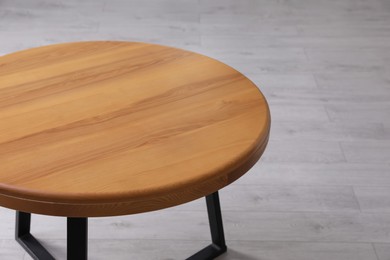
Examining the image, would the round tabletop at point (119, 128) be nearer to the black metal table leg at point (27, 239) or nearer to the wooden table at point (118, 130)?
the wooden table at point (118, 130)

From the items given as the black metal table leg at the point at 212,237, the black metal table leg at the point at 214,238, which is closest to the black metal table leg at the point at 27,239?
the black metal table leg at the point at 212,237

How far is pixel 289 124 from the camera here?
2.54 metres

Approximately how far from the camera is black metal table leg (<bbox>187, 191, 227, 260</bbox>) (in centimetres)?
177

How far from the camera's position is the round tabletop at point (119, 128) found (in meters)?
1.19

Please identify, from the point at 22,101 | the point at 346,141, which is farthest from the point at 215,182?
the point at 346,141

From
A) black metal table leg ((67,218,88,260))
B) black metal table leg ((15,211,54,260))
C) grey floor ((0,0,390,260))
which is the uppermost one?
black metal table leg ((67,218,88,260))

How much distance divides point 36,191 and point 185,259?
0.77 metres

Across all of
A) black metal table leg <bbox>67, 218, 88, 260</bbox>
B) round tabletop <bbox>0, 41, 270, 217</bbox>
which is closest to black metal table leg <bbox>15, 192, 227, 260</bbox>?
round tabletop <bbox>0, 41, 270, 217</bbox>

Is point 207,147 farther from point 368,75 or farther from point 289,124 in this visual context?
point 368,75

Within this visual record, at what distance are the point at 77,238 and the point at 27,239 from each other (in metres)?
0.60

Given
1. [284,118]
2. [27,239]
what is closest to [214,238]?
[27,239]

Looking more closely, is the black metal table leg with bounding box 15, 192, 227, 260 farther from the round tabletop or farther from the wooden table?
the round tabletop

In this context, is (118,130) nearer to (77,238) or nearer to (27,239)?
(77,238)

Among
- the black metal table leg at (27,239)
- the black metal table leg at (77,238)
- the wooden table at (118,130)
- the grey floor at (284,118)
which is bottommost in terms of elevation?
the grey floor at (284,118)
